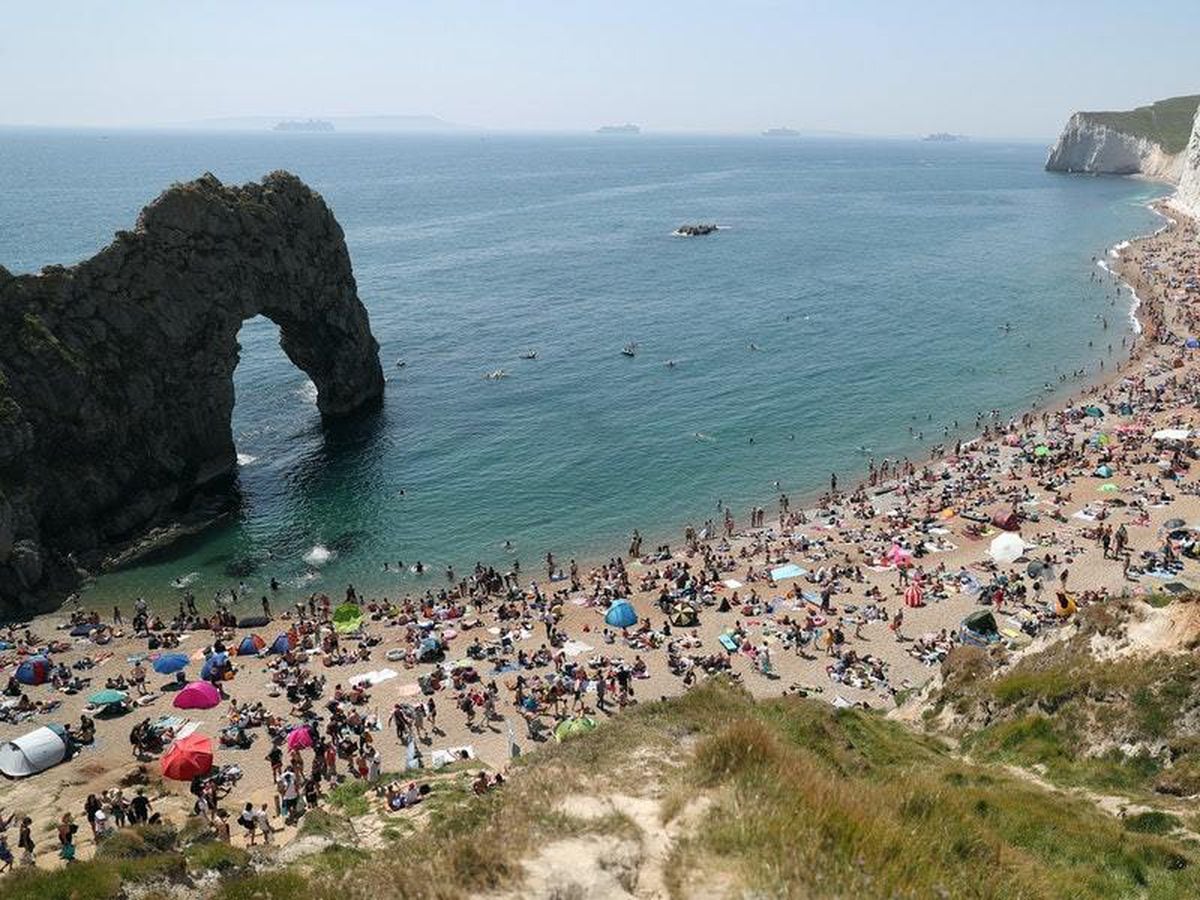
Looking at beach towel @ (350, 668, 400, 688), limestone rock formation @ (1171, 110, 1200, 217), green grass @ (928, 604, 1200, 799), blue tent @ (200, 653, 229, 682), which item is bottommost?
beach towel @ (350, 668, 400, 688)

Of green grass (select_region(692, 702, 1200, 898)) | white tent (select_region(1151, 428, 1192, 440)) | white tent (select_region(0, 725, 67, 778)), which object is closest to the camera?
green grass (select_region(692, 702, 1200, 898))

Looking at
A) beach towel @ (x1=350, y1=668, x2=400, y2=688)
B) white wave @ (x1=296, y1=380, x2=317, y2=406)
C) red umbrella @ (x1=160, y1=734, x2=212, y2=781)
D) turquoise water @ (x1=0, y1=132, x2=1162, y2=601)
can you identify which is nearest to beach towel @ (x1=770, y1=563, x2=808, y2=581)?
turquoise water @ (x1=0, y1=132, x2=1162, y2=601)

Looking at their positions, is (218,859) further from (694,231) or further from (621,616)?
(694,231)

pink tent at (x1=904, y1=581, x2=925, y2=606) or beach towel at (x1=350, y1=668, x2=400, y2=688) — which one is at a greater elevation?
pink tent at (x1=904, y1=581, x2=925, y2=606)

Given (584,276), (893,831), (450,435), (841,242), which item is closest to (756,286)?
(584,276)

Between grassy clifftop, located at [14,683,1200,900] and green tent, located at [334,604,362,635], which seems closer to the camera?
grassy clifftop, located at [14,683,1200,900]

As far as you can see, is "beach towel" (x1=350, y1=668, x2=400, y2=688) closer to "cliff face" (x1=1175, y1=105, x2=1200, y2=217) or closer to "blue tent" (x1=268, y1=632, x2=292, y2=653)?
"blue tent" (x1=268, y1=632, x2=292, y2=653)
